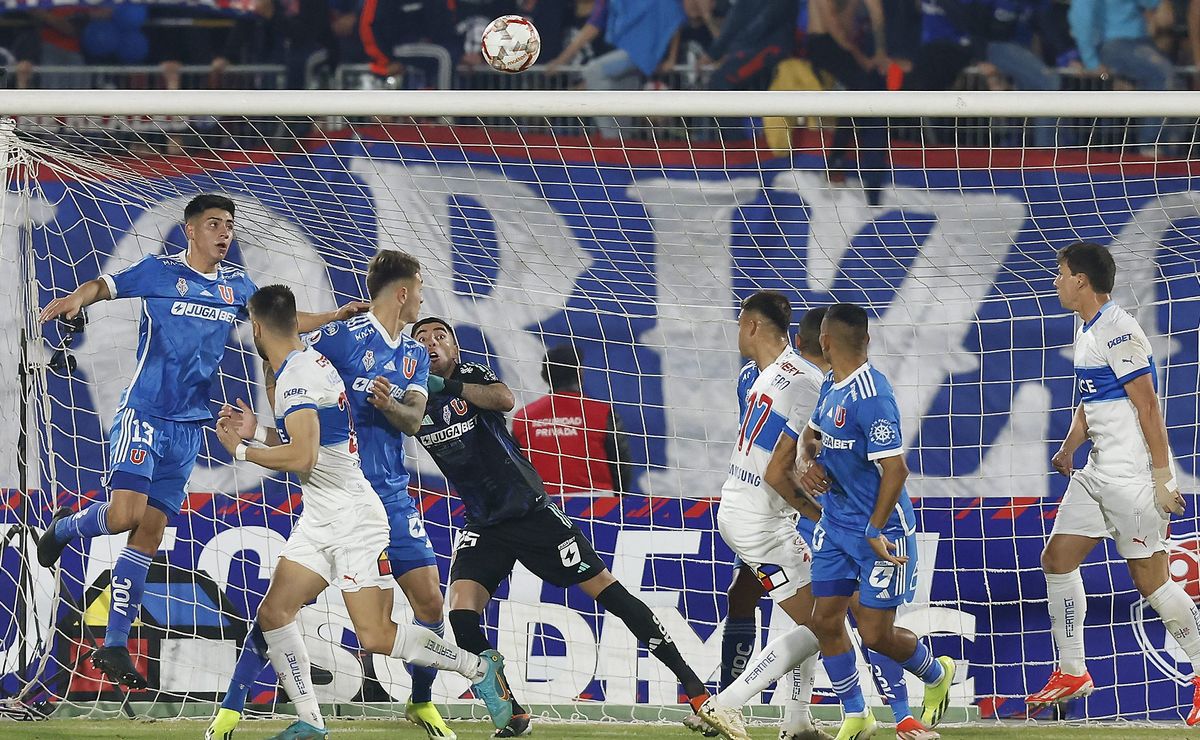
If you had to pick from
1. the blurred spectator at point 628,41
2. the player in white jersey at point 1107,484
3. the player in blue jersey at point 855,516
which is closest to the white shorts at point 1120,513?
the player in white jersey at point 1107,484

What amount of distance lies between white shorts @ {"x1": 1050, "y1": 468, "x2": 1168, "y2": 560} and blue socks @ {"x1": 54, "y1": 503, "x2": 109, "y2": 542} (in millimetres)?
4552

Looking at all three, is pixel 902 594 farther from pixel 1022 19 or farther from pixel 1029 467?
pixel 1022 19

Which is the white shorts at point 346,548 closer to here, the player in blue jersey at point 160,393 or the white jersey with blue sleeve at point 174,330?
the player in blue jersey at point 160,393

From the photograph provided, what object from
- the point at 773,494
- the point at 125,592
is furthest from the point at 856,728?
the point at 125,592

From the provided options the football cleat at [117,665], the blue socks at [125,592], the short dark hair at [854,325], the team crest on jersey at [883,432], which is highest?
the short dark hair at [854,325]

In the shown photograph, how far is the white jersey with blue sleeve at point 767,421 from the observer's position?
21.6ft

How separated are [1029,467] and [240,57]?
7262 mm

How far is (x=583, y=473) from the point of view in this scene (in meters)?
8.43

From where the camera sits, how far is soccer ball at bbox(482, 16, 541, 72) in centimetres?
736

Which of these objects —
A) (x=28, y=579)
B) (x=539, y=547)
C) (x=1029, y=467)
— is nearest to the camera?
(x=539, y=547)

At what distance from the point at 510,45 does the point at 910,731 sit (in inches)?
148

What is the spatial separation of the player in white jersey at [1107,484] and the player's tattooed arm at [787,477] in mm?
1454

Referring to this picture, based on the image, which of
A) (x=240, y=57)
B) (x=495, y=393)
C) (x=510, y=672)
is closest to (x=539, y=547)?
(x=495, y=393)

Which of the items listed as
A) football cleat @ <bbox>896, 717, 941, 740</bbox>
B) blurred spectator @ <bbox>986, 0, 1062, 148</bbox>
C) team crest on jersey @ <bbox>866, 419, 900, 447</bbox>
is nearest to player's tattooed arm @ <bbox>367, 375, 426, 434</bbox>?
team crest on jersey @ <bbox>866, 419, 900, 447</bbox>
